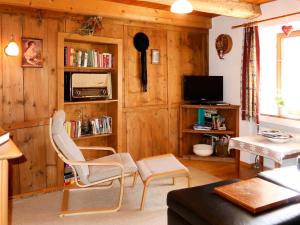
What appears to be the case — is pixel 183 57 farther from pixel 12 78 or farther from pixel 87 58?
pixel 12 78

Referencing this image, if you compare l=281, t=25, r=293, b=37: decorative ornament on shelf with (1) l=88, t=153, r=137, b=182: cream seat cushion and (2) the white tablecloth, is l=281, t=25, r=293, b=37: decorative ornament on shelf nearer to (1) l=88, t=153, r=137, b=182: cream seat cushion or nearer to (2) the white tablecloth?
(2) the white tablecloth

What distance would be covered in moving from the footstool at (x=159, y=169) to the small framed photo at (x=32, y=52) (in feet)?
5.53

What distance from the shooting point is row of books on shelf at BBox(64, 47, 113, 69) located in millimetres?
3713

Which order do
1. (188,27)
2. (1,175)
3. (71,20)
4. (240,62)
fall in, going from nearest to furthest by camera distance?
(1,175)
(71,20)
(240,62)
(188,27)

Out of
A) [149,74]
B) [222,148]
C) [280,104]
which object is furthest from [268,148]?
[149,74]

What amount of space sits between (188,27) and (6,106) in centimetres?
303

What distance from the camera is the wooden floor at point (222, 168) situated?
13.3 ft

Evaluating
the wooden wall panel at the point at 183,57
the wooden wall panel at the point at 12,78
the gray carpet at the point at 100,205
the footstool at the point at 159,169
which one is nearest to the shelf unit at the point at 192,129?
the wooden wall panel at the point at 183,57

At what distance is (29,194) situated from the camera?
11.2 ft

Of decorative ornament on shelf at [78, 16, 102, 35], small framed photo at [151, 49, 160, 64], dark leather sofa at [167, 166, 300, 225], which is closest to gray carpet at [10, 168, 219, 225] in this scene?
dark leather sofa at [167, 166, 300, 225]

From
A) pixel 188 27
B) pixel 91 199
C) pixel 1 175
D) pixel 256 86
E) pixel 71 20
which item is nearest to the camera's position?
pixel 1 175

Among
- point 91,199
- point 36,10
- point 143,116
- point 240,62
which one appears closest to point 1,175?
point 91,199

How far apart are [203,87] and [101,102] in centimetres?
173

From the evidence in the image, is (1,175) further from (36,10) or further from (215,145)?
(215,145)
